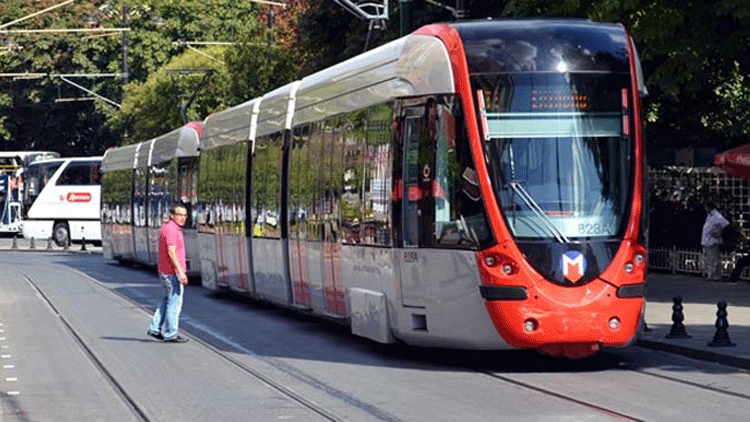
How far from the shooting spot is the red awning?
33.1 m

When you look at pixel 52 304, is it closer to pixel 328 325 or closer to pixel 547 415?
pixel 328 325

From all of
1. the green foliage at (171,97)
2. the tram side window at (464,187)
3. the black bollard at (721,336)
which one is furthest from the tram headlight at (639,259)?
the green foliage at (171,97)

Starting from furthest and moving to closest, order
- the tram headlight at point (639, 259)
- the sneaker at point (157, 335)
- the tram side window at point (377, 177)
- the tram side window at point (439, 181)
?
1. the sneaker at point (157, 335)
2. the tram side window at point (377, 177)
3. the tram headlight at point (639, 259)
4. the tram side window at point (439, 181)

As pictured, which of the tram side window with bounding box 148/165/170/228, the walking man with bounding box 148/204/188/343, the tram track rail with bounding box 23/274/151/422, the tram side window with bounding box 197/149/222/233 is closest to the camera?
the tram track rail with bounding box 23/274/151/422

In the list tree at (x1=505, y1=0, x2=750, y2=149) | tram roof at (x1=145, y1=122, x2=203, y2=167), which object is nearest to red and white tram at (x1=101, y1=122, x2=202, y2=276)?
tram roof at (x1=145, y1=122, x2=203, y2=167)

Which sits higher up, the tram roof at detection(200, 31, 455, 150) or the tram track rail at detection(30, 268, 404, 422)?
the tram roof at detection(200, 31, 455, 150)

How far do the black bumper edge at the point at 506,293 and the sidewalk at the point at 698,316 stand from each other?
2775 mm

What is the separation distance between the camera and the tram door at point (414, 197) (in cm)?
1809

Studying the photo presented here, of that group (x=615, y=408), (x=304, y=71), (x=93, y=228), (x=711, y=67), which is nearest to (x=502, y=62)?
(x=615, y=408)

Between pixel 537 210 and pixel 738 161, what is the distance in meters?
16.7

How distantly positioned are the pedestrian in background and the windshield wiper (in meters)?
18.6

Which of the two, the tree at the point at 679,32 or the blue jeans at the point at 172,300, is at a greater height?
the tree at the point at 679,32

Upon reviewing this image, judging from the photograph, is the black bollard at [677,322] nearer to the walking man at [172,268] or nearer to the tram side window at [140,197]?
the walking man at [172,268]

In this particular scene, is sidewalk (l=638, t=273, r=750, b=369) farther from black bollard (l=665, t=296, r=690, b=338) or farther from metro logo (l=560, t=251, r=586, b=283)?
metro logo (l=560, t=251, r=586, b=283)
